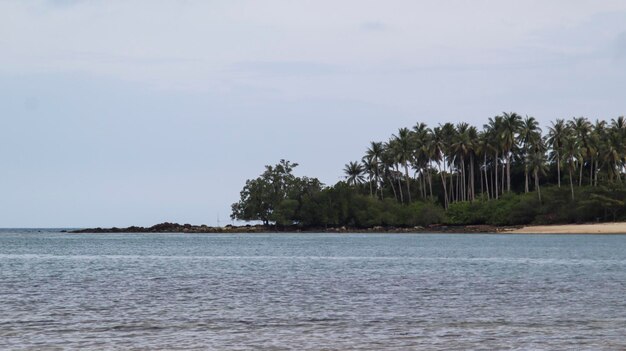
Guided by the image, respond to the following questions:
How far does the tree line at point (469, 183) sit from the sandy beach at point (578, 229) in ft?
8.34

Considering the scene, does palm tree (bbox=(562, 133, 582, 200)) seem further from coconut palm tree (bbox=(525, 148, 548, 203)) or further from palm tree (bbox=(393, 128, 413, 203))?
palm tree (bbox=(393, 128, 413, 203))

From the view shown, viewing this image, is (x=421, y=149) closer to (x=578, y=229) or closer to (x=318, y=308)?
(x=578, y=229)

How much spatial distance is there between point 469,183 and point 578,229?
107 feet

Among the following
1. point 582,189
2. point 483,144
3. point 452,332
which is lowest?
point 452,332

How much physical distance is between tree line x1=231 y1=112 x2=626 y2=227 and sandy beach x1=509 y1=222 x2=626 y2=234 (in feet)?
8.34

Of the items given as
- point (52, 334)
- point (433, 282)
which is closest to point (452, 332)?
point (52, 334)

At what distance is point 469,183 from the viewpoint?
6599 inches

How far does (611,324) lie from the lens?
27516 mm

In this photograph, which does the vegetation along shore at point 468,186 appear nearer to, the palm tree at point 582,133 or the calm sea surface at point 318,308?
the palm tree at point 582,133

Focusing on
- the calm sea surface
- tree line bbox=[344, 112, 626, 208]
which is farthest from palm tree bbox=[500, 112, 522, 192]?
the calm sea surface

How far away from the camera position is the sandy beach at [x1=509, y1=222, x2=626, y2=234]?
133125 millimetres

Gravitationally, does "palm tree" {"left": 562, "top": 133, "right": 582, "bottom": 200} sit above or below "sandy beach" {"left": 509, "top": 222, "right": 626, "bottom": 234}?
above

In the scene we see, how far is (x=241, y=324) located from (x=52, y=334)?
609 centimetres

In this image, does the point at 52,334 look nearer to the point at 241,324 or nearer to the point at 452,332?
the point at 241,324
